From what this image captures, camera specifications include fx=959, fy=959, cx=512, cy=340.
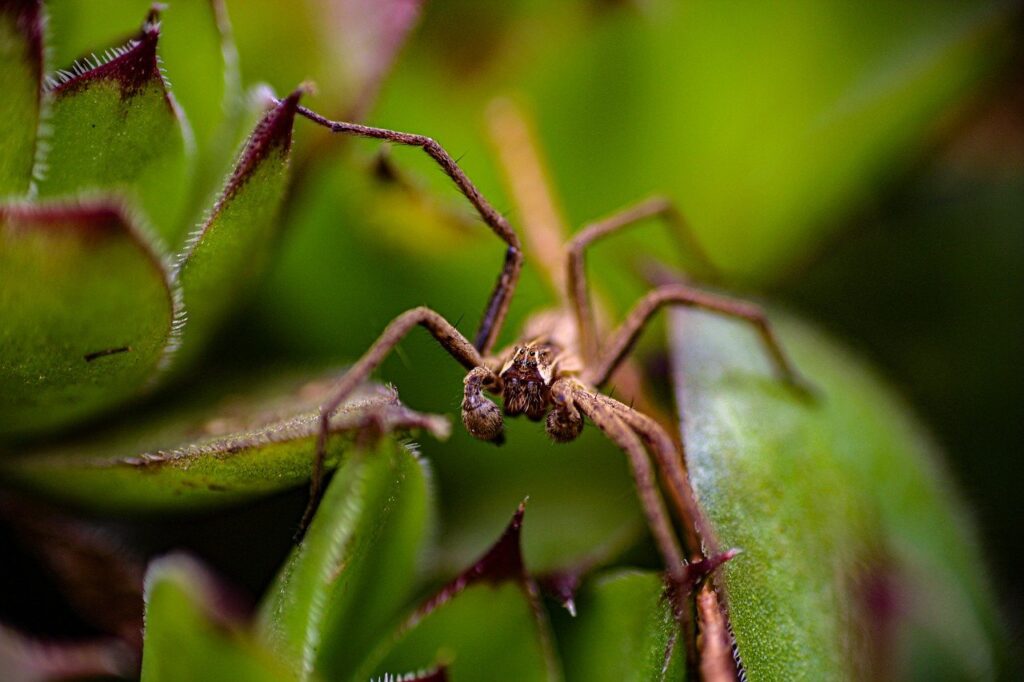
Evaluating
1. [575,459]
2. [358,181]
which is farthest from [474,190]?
[575,459]

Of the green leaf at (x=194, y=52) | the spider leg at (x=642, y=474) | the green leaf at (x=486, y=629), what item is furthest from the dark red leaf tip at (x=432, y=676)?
the green leaf at (x=194, y=52)

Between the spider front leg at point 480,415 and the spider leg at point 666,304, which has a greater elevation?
the spider front leg at point 480,415

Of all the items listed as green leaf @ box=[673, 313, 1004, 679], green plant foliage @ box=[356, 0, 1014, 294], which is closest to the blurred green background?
green plant foliage @ box=[356, 0, 1014, 294]

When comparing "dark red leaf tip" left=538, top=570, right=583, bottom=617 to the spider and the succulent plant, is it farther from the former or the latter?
the succulent plant

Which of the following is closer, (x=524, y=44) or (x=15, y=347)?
(x=15, y=347)

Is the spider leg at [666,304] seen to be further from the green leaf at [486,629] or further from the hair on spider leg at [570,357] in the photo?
the green leaf at [486,629]

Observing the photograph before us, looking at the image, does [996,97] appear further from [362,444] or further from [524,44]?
[362,444]

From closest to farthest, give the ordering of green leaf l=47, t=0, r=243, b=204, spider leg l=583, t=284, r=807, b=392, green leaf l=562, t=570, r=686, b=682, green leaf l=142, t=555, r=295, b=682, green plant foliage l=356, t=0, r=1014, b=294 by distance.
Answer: green leaf l=142, t=555, r=295, b=682
green leaf l=562, t=570, r=686, b=682
green leaf l=47, t=0, r=243, b=204
spider leg l=583, t=284, r=807, b=392
green plant foliage l=356, t=0, r=1014, b=294
